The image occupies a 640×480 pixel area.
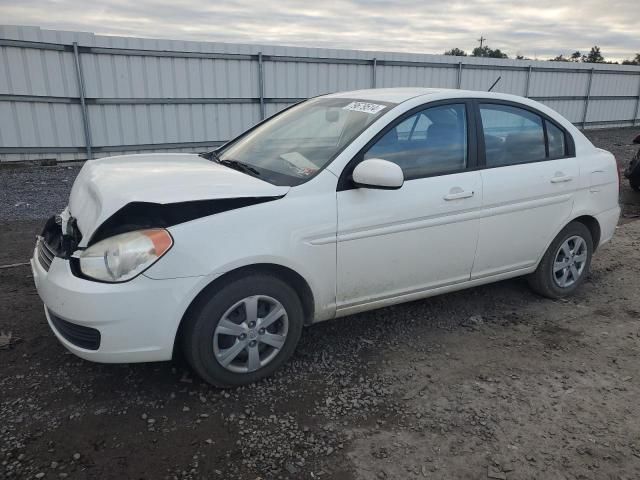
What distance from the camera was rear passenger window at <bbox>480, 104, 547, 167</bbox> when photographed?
3756mm

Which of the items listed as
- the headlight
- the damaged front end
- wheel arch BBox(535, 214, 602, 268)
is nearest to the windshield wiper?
the headlight

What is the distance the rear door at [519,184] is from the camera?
12.2 ft

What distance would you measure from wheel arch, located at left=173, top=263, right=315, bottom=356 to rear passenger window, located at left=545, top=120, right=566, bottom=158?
7.86 ft

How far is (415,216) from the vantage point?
10.9ft

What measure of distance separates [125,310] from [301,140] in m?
1.69

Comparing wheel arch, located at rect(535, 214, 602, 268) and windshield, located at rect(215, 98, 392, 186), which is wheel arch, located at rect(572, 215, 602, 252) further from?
windshield, located at rect(215, 98, 392, 186)

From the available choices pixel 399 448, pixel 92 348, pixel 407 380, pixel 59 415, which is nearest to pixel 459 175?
pixel 407 380

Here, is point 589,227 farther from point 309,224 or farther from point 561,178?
point 309,224

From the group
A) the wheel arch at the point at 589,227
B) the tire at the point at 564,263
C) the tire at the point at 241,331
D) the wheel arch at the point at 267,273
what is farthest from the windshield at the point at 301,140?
the tire at the point at 564,263

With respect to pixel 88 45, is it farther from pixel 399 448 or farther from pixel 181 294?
pixel 399 448

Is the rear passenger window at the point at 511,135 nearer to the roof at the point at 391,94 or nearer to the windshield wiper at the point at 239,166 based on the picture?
the roof at the point at 391,94

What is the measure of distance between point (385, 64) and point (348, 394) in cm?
1207

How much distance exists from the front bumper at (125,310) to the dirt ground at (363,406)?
370 millimetres

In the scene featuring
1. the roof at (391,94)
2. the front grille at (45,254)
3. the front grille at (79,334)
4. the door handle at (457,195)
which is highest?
the roof at (391,94)
